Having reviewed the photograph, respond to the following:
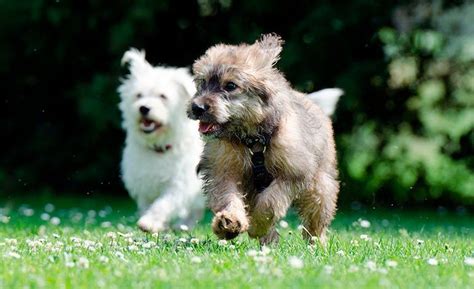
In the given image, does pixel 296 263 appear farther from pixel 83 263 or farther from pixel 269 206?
pixel 269 206

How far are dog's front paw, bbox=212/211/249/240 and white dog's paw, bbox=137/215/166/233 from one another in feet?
7.77

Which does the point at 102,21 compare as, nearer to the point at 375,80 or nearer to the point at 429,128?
the point at 375,80

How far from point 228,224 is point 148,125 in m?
3.40

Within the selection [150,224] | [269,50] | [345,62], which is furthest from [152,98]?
[345,62]

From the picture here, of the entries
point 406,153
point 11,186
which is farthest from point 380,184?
point 11,186

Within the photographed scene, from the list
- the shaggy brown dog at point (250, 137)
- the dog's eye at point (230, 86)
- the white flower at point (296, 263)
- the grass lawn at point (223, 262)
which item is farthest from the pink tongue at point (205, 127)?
the white flower at point (296, 263)

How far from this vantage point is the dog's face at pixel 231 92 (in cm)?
603

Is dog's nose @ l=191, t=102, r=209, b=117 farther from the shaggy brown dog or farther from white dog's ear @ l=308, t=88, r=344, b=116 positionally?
white dog's ear @ l=308, t=88, r=344, b=116

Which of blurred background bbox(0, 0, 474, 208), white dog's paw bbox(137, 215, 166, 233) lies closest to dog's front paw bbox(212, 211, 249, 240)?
white dog's paw bbox(137, 215, 166, 233)

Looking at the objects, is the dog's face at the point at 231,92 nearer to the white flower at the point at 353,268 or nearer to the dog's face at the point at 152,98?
the white flower at the point at 353,268

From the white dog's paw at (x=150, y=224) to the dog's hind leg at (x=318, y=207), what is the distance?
1730mm

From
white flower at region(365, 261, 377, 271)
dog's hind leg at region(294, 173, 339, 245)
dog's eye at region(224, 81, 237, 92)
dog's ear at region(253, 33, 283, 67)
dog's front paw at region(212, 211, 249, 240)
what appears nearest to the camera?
white flower at region(365, 261, 377, 271)

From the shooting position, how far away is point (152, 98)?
9156 millimetres

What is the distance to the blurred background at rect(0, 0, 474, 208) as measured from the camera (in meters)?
12.4
